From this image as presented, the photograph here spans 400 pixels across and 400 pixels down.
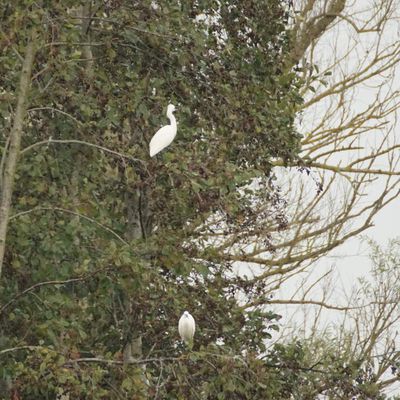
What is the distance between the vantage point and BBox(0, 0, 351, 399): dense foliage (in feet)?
38.7

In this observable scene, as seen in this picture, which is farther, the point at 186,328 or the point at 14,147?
the point at 186,328

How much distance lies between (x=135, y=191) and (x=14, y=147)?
2461 millimetres

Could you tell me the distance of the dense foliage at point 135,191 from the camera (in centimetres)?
1179

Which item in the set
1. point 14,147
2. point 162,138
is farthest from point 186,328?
point 14,147

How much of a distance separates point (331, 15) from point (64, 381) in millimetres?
12035

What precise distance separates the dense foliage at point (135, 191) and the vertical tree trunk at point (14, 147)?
119mm

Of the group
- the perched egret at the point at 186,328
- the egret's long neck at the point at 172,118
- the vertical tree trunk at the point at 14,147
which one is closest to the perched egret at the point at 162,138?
the egret's long neck at the point at 172,118

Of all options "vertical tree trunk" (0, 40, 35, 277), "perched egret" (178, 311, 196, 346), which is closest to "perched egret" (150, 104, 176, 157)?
"vertical tree trunk" (0, 40, 35, 277)

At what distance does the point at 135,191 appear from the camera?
47.2 feet

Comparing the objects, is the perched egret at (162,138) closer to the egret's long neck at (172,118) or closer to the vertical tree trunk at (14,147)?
the egret's long neck at (172,118)

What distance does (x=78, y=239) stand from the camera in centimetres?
1274

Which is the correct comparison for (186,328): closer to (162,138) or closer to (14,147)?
(162,138)

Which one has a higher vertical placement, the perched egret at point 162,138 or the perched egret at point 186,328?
the perched egret at point 162,138

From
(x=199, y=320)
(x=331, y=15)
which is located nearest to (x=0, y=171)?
(x=199, y=320)
